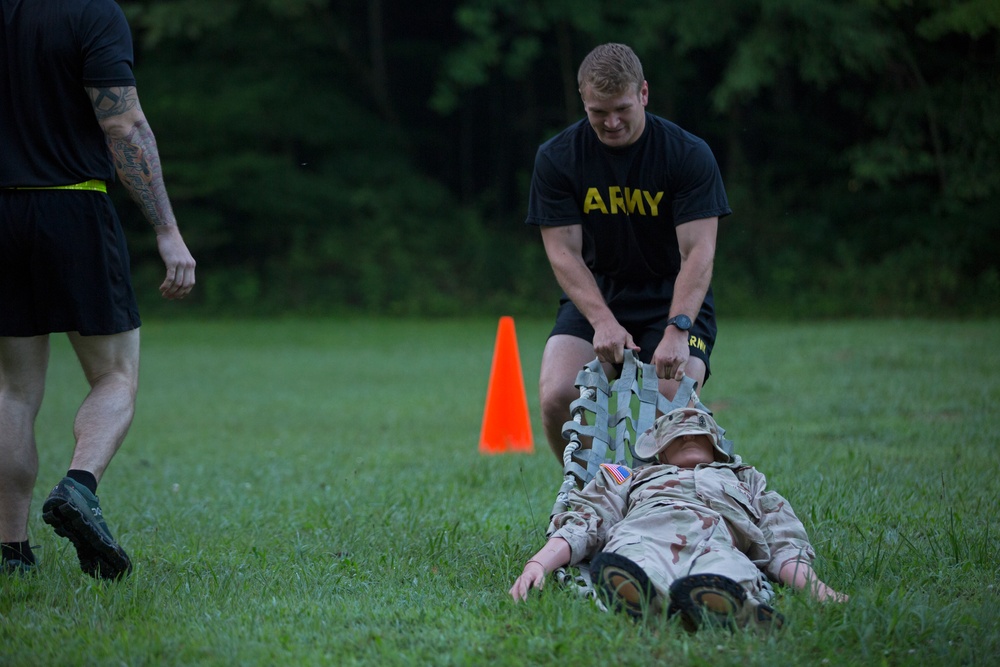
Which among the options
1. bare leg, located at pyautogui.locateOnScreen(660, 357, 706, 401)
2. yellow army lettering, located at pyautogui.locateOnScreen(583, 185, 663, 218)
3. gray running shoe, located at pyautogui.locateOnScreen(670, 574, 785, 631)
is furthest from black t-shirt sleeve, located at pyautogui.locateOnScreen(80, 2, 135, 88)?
gray running shoe, located at pyautogui.locateOnScreen(670, 574, 785, 631)

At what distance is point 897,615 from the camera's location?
3.45 meters

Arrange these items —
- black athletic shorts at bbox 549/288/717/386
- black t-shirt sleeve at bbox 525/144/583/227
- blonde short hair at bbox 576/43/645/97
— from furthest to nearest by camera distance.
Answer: black athletic shorts at bbox 549/288/717/386 → black t-shirt sleeve at bbox 525/144/583/227 → blonde short hair at bbox 576/43/645/97

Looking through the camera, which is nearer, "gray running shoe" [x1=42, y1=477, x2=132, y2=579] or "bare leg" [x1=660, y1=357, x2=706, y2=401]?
"gray running shoe" [x1=42, y1=477, x2=132, y2=579]

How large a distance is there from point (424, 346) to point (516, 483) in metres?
12.7

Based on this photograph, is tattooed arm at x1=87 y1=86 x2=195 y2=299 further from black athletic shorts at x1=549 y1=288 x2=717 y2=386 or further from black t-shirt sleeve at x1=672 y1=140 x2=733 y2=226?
black t-shirt sleeve at x1=672 y1=140 x2=733 y2=226

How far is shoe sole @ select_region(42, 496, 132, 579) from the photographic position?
12.2 feet

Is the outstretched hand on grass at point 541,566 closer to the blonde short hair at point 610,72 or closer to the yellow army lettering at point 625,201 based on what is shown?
the yellow army lettering at point 625,201

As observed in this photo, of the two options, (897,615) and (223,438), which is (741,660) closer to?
(897,615)

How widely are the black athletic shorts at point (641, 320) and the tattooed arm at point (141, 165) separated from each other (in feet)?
5.85

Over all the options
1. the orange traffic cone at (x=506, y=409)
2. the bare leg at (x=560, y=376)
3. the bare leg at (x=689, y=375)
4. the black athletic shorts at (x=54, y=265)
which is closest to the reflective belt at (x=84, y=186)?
the black athletic shorts at (x=54, y=265)

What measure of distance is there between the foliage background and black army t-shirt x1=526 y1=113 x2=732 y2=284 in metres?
17.2

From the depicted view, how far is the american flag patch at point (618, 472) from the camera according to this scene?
4.26 metres

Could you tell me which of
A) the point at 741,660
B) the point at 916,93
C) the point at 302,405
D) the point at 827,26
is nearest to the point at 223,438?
the point at 302,405

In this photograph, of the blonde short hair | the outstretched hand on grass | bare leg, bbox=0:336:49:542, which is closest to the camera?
the outstretched hand on grass
